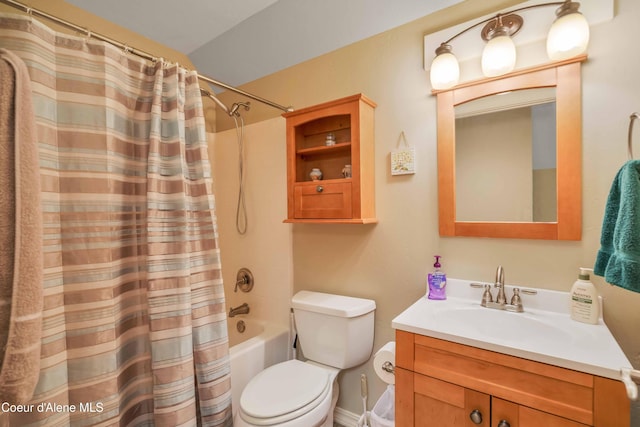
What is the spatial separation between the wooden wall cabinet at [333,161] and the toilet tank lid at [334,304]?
47 centimetres

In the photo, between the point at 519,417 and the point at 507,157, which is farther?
the point at 507,157

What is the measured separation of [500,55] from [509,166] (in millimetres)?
485

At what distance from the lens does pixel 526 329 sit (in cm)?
114

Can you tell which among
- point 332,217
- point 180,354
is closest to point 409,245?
point 332,217

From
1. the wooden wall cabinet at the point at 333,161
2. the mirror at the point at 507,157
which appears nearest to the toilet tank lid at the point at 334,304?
the wooden wall cabinet at the point at 333,161

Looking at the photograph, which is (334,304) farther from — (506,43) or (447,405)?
(506,43)

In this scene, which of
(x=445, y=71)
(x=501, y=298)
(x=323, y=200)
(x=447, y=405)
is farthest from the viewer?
(x=323, y=200)

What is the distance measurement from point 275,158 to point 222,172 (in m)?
0.63

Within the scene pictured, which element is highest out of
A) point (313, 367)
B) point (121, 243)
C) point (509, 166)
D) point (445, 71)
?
point (445, 71)

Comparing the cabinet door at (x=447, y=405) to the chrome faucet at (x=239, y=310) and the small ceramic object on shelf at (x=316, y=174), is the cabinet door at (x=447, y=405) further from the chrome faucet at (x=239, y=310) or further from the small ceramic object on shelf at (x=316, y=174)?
the chrome faucet at (x=239, y=310)

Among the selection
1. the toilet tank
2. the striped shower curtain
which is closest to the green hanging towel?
the toilet tank

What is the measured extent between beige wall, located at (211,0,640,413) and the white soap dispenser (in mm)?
83

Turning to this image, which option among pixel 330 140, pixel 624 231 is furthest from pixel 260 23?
pixel 624 231

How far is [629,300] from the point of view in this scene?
106cm
